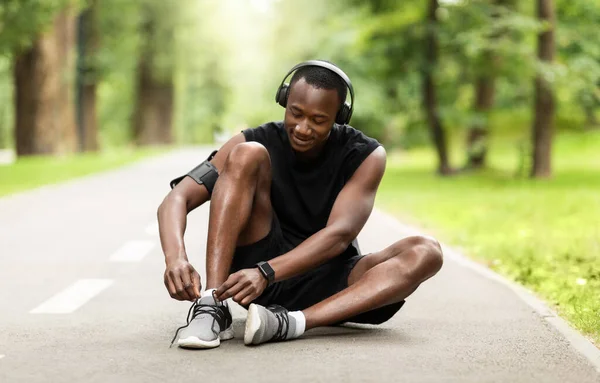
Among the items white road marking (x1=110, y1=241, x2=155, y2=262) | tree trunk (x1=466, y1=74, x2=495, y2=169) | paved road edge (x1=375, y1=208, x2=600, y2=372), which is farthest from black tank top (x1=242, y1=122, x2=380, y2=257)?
tree trunk (x1=466, y1=74, x2=495, y2=169)

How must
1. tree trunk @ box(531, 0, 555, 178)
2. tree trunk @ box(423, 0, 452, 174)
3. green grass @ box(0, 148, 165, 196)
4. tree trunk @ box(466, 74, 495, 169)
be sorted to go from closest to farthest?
green grass @ box(0, 148, 165, 196) < tree trunk @ box(531, 0, 555, 178) < tree trunk @ box(423, 0, 452, 174) < tree trunk @ box(466, 74, 495, 169)

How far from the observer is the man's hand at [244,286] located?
4.93 m

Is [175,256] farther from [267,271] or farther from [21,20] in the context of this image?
[21,20]

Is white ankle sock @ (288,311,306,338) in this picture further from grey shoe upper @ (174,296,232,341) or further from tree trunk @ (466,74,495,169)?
tree trunk @ (466,74,495,169)

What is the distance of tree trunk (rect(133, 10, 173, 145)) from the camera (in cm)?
4691

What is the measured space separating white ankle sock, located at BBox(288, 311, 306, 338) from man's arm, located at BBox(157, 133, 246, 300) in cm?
57

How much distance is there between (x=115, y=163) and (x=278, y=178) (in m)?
23.7

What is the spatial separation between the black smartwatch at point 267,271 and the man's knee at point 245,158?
480 mm

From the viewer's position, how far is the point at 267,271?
16.5ft

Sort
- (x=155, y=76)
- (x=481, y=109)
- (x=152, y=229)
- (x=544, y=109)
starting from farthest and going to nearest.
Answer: (x=155, y=76), (x=481, y=109), (x=544, y=109), (x=152, y=229)

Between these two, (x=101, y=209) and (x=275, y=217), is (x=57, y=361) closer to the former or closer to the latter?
(x=275, y=217)

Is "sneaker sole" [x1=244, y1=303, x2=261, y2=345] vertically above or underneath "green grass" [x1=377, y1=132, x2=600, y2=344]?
above

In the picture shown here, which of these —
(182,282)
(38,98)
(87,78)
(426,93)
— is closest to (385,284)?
(182,282)

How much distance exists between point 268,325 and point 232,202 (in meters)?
0.60
